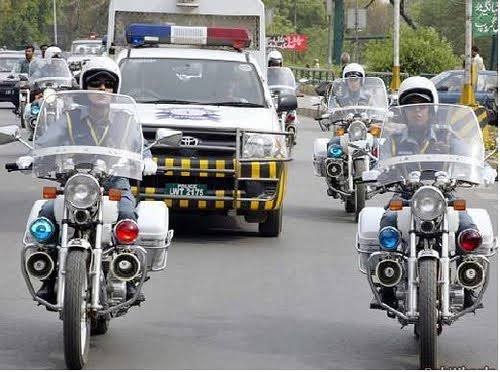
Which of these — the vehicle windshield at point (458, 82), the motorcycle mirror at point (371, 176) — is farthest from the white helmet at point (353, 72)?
the vehicle windshield at point (458, 82)

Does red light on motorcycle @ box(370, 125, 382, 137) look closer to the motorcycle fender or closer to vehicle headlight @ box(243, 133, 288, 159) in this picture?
vehicle headlight @ box(243, 133, 288, 159)

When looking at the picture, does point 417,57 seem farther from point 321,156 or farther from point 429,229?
point 429,229

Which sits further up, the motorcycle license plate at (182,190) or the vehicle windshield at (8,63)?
the vehicle windshield at (8,63)

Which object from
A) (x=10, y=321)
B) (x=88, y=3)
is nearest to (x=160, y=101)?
(x=10, y=321)

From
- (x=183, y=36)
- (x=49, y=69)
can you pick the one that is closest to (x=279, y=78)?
(x=49, y=69)

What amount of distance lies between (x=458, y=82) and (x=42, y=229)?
31.6 metres

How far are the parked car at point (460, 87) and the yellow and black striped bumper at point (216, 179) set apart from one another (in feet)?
78.1

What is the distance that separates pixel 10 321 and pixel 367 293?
296 centimetres

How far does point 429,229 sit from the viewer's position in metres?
8.91

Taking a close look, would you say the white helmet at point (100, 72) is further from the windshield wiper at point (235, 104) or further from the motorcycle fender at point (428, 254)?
the windshield wiper at point (235, 104)

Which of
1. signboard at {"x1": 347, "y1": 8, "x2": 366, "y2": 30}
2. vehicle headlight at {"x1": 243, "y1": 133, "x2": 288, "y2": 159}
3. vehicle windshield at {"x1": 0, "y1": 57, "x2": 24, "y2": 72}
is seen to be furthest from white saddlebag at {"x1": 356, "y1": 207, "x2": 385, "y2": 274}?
signboard at {"x1": 347, "y1": 8, "x2": 366, "y2": 30}

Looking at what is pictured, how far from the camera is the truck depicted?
1483 cm

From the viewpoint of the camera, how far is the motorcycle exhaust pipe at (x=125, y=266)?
8945 mm

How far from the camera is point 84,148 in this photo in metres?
9.27
